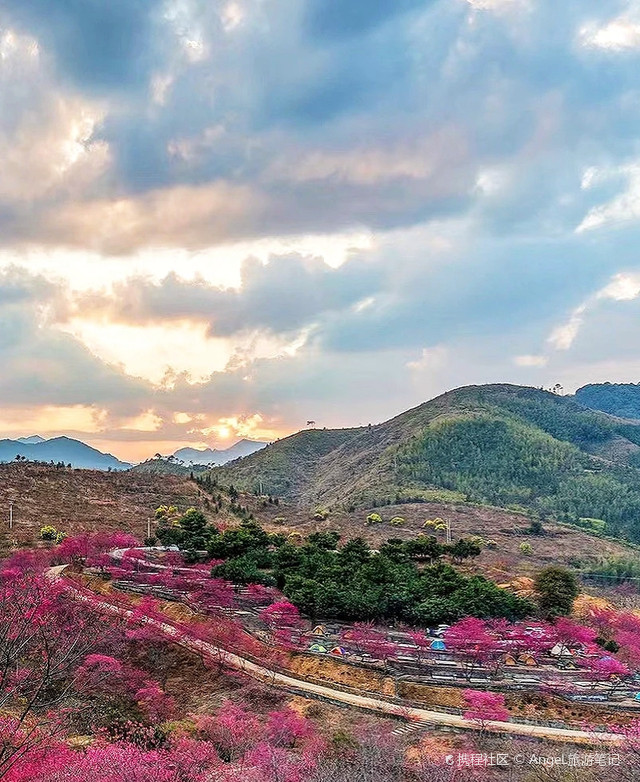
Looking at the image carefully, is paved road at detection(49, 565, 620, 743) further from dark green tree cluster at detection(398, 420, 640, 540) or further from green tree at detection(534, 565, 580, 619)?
dark green tree cluster at detection(398, 420, 640, 540)

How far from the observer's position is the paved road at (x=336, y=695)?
30812 millimetres

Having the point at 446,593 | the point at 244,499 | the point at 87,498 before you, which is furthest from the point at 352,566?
the point at 244,499

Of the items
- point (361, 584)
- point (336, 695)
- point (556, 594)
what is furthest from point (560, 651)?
point (336, 695)

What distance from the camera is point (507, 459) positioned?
6442 inches

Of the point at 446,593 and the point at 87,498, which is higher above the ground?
the point at 87,498

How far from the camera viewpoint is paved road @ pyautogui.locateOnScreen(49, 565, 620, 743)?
3081 centimetres

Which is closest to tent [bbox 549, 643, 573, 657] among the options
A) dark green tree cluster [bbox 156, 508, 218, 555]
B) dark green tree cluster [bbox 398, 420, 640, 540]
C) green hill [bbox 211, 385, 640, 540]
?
dark green tree cluster [bbox 156, 508, 218, 555]

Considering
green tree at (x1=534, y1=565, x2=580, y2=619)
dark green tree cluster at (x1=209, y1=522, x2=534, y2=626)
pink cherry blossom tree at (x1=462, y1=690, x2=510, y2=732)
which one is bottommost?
pink cherry blossom tree at (x1=462, y1=690, x2=510, y2=732)

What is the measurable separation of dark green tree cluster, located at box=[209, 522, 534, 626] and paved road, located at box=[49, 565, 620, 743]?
6990 millimetres

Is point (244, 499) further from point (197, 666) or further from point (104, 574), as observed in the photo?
point (197, 666)

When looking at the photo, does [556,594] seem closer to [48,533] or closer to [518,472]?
[48,533]

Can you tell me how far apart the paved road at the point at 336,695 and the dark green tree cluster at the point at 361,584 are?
699 cm

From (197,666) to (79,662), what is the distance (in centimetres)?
722

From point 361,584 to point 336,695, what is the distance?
1249 centimetres
